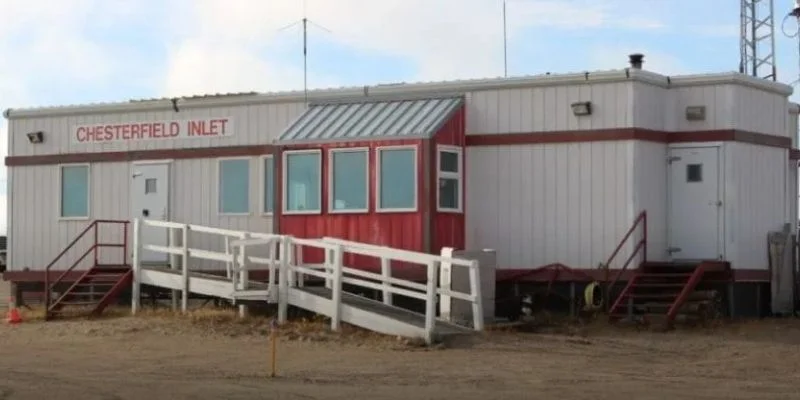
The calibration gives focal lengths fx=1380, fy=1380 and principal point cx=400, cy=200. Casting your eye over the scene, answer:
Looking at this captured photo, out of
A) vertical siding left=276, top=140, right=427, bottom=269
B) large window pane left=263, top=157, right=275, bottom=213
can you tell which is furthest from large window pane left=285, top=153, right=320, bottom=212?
large window pane left=263, top=157, right=275, bottom=213

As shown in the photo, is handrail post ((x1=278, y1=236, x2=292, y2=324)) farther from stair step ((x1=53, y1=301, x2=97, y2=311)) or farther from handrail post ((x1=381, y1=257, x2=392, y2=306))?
stair step ((x1=53, y1=301, x2=97, y2=311))

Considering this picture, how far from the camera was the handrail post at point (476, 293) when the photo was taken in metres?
18.5

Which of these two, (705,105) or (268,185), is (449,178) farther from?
(705,105)

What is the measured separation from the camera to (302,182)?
22656mm

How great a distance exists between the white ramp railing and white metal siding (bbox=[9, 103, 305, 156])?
6.98ft

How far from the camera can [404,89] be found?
23.1 meters

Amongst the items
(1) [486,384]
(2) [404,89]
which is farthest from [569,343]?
(2) [404,89]

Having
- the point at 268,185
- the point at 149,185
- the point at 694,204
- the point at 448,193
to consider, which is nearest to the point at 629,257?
the point at 694,204

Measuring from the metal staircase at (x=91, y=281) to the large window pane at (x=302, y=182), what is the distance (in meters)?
3.20

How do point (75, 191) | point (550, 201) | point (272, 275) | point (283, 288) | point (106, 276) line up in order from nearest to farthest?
point (272, 275) < point (283, 288) < point (550, 201) < point (106, 276) < point (75, 191)

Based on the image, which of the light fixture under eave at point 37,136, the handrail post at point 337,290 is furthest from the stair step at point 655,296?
the light fixture under eave at point 37,136

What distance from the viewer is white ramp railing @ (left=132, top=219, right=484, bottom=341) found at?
60.7 feet

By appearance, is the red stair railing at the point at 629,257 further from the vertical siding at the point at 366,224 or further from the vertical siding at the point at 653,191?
the vertical siding at the point at 366,224

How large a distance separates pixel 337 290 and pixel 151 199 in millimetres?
7100
